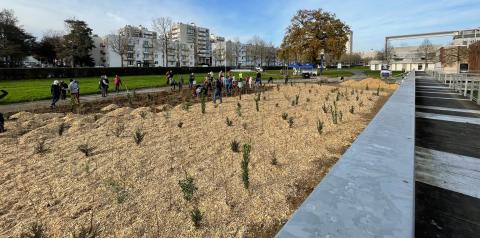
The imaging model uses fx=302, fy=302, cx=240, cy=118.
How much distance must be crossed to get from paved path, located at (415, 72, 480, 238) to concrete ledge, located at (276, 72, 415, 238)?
2.57ft

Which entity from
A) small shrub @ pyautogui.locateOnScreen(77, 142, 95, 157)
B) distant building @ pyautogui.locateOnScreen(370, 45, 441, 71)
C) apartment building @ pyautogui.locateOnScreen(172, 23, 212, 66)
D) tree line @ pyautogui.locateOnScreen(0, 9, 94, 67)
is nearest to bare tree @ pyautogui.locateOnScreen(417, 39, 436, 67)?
distant building @ pyautogui.locateOnScreen(370, 45, 441, 71)

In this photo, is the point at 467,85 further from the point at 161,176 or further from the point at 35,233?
the point at 35,233

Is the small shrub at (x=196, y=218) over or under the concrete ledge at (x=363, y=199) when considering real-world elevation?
under

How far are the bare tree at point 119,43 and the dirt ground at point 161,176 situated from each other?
236ft

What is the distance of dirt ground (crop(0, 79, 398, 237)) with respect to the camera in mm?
4020

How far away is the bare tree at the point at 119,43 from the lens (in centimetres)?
7772

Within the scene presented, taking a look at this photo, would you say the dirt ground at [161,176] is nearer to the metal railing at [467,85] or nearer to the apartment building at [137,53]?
the metal railing at [467,85]

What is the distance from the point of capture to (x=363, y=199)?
7.35ft

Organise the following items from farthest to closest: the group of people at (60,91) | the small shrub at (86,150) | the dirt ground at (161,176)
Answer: the group of people at (60,91), the small shrub at (86,150), the dirt ground at (161,176)

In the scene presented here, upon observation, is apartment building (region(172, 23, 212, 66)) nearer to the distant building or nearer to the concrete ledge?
the distant building

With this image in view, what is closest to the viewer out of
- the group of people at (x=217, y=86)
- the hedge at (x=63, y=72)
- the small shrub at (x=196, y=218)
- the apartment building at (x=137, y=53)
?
the small shrub at (x=196, y=218)

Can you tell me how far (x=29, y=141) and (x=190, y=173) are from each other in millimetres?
5813

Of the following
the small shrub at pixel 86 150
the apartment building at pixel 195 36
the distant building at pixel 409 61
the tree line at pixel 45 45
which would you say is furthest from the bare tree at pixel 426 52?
the small shrub at pixel 86 150

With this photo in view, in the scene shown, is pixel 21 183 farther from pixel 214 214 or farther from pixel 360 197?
pixel 360 197
